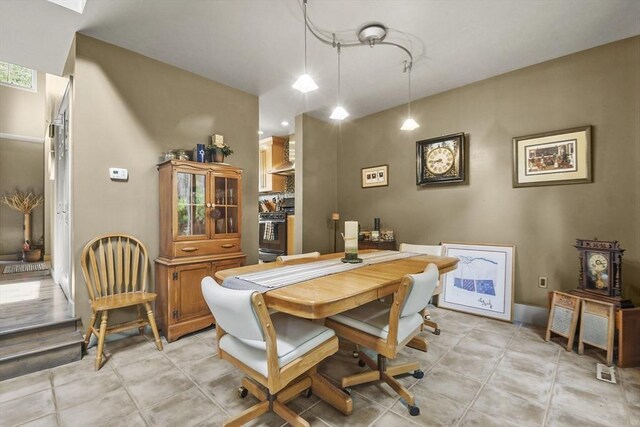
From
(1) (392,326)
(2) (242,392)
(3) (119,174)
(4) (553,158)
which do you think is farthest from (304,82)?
(4) (553,158)

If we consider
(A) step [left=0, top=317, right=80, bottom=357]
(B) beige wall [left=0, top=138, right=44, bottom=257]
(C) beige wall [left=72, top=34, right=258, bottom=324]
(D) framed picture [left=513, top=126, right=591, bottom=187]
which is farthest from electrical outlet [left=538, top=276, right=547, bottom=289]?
(B) beige wall [left=0, top=138, right=44, bottom=257]

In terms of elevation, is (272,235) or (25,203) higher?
(25,203)

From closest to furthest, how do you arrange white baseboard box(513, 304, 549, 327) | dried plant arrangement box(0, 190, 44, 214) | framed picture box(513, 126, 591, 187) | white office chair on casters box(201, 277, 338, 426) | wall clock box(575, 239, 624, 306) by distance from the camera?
white office chair on casters box(201, 277, 338, 426)
wall clock box(575, 239, 624, 306)
framed picture box(513, 126, 591, 187)
white baseboard box(513, 304, 549, 327)
dried plant arrangement box(0, 190, 44, 214)

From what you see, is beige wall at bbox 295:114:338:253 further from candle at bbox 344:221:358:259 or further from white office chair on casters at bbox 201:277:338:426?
white office chair on casters at bbox 201:277:338:426

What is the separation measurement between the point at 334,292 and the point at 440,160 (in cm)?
296

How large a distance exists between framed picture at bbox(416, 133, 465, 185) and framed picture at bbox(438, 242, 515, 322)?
885 mm

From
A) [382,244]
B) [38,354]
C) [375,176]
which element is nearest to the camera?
[38,354]

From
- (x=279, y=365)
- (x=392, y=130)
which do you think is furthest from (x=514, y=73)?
(x=279, y=365)

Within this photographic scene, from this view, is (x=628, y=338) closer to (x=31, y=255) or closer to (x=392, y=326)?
(x=392, y=326)

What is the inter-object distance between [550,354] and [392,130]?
10.4ft

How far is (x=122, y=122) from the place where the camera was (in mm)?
2691

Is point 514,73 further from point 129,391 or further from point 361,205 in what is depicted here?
point 129,391

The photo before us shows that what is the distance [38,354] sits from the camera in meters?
2.10

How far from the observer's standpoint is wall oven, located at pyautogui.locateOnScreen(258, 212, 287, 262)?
16.8ft
